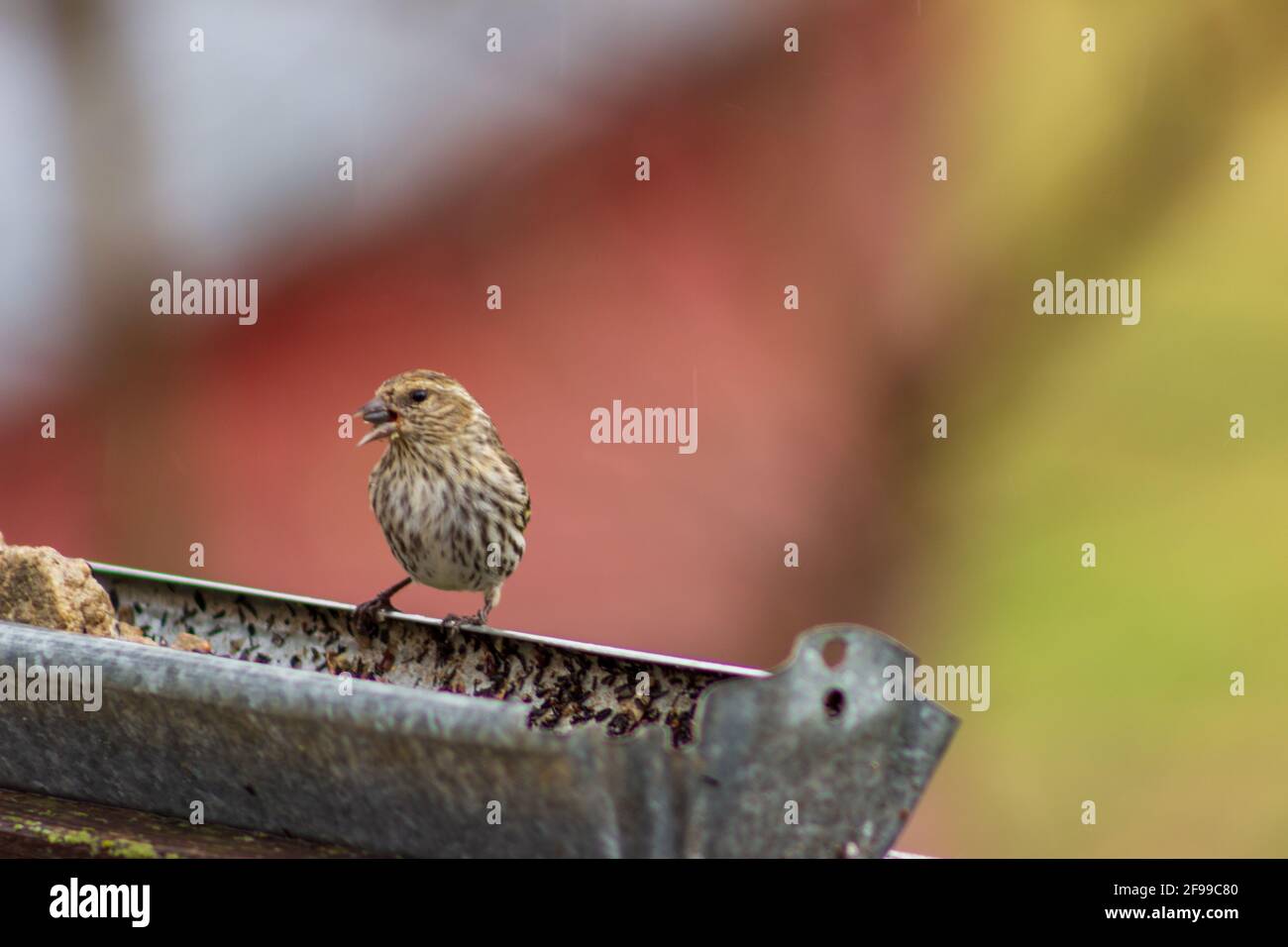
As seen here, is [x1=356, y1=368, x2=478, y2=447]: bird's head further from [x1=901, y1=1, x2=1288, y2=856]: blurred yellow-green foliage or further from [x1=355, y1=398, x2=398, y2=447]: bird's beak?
[x1=901, y1=1, x2=1288, y2=856]: blurred yellow-green foliage

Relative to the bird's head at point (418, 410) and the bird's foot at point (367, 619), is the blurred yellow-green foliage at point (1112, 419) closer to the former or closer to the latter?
the bird's head at point (418, 410)

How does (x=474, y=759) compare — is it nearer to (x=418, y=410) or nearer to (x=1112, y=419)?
(x=418, y=410)

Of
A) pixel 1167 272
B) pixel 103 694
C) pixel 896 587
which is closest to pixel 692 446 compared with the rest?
pixel 896 587

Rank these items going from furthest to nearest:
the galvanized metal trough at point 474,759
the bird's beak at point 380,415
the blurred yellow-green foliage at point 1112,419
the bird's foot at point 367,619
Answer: the blurred yellow-green foliage at point 1112,419 → the bird's beak at point 380,415 → the bird's foot at point 367,619 → the galvanized metal trough at point 474,759

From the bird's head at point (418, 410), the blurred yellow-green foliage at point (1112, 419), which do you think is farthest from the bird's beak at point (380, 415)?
the blurred yellow-green foliage at point (1112, 419)

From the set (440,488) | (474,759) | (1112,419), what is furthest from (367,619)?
(1112,419)

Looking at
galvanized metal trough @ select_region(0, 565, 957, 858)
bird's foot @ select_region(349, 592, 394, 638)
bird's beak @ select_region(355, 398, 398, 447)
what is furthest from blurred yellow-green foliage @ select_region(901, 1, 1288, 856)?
galvanized metal trough @ select_region(0, 565, 957, 858)
